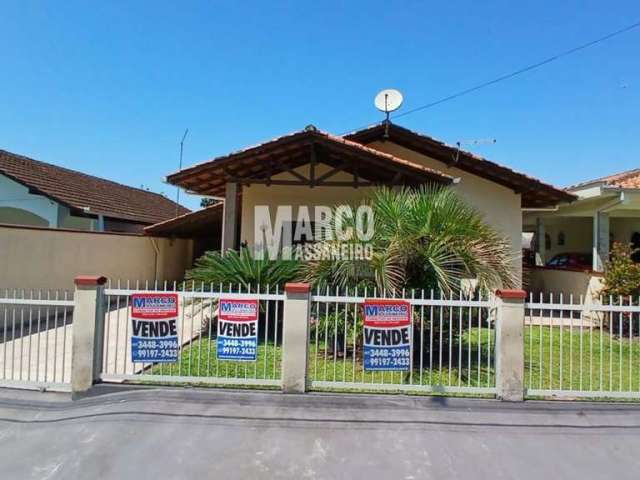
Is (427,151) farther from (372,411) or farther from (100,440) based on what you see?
(100,440)

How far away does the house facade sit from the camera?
1543 cm

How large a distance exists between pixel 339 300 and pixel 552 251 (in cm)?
1805

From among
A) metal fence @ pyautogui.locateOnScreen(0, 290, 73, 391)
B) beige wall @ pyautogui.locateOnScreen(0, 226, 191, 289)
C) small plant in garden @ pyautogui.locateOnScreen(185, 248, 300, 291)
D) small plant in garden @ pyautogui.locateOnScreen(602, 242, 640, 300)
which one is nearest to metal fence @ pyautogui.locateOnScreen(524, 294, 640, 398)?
small plant in garden @ pyautogui.locateOnScreen(602, 242, 640, 300)

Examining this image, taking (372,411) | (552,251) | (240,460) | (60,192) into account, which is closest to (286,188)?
(372,411)

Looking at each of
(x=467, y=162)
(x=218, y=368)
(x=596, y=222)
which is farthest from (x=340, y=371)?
(x=596, y=222)

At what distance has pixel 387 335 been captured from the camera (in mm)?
5242

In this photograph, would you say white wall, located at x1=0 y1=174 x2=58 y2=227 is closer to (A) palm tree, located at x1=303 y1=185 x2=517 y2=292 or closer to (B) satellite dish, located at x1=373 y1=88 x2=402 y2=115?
(B) satellite dish, located at x1=373 y1=88 x2=402 y2=115

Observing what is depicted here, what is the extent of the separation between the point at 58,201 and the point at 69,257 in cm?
502

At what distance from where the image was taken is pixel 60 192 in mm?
16344

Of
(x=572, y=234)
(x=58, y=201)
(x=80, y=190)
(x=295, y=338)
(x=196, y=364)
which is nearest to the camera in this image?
(x=295, y=338)

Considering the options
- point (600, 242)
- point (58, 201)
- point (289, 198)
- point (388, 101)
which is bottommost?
point (600, 242)

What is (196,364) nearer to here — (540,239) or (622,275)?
(622,275)

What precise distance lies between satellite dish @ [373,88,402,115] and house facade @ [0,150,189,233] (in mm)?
11900

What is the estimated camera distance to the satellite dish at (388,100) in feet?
35.5
